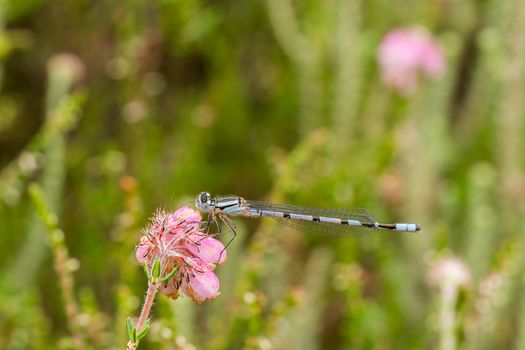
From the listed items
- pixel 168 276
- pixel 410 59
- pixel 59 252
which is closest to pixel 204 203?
pixel 59 252

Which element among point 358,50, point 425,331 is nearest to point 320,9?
point 358,50

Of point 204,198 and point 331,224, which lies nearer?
point 204,198

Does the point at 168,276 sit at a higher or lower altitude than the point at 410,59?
lower

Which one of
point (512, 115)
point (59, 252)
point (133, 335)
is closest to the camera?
point (133, 335)

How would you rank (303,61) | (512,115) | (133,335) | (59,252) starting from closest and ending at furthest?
(133,335) → (59,252) → (512,115) → (303,61)

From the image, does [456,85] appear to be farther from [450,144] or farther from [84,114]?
[84,114]

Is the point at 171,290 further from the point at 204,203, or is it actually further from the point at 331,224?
the point at 331,224
